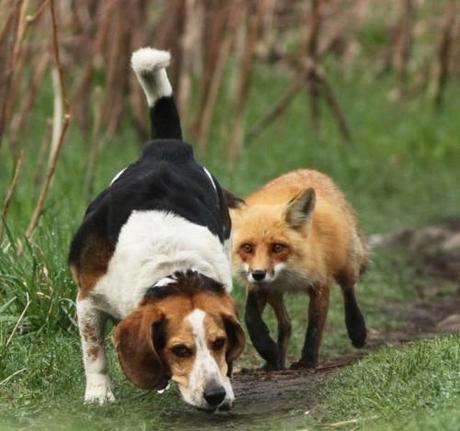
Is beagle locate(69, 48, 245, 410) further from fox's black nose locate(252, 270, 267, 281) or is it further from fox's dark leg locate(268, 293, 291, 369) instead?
fox's dark leg locate(268, 293, 291, 369)

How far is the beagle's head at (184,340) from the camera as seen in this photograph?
17.8ft

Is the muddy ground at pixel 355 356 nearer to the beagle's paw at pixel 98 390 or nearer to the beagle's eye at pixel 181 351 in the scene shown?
the beagle's paw at pixel 98 390

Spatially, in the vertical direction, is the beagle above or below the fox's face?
above

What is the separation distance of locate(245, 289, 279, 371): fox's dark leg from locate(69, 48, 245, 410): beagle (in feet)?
3.56

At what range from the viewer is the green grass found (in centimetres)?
580

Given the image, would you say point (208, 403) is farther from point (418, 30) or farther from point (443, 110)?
point (418, 30)

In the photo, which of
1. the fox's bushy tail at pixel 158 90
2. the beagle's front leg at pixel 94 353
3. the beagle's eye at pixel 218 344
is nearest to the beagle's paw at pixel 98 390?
the beagle's front leg at pixel 94 353

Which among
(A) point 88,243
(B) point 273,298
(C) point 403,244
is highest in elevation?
(A) point 88,243

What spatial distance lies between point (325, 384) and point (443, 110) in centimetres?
1058

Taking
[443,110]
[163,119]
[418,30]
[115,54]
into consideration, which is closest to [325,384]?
[163,119]

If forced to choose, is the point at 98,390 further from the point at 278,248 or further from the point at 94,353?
the point at 278,248

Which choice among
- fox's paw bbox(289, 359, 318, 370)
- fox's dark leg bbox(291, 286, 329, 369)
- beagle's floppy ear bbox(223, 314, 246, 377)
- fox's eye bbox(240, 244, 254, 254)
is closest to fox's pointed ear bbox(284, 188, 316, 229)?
fox's eye bbox(240, 244, 254, 254)

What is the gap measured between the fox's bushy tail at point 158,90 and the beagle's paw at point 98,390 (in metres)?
1.37

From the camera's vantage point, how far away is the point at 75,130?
1473 centimetres
